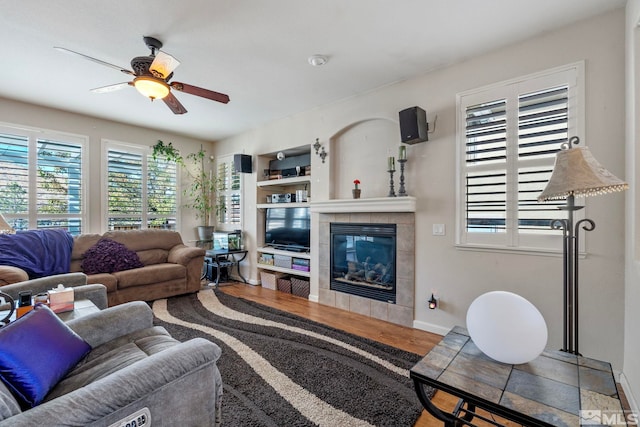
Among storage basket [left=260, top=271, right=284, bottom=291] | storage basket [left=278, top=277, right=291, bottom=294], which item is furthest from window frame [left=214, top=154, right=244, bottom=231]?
storage basket [left=278, top=277, right=291, bottom=294]

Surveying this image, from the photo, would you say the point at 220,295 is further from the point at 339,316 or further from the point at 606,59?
the point at 606,59

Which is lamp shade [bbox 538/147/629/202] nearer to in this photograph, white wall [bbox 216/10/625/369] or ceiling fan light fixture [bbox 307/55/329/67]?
white wall [bbox 216/10/625/369]

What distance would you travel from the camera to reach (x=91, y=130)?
439cm

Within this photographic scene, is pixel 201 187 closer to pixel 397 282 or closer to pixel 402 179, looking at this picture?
pixel 402 179

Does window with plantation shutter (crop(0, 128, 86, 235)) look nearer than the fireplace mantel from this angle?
No

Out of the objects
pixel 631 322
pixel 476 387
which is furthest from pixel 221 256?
pixel 631 322

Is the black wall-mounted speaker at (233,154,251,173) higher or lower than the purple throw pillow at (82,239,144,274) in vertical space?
higher

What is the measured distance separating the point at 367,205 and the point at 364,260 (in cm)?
71

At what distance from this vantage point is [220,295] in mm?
4133

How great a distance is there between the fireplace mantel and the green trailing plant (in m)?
2.60

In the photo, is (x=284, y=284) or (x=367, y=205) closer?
(x=367, y=205)

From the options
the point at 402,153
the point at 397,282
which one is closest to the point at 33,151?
the point at 402,153

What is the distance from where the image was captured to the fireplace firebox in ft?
10.8

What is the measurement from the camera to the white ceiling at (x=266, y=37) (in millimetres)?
2072
